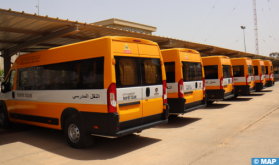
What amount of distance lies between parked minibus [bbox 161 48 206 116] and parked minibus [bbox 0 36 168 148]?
5.62ft

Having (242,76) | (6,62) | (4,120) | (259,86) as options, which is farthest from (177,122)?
(259,86)

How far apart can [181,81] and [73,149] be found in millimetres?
4108

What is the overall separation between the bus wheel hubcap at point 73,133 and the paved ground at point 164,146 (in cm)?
28

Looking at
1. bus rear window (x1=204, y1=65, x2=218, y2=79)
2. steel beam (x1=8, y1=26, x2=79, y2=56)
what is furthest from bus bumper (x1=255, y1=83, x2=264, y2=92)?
steel beam (x1=8, y1=26, x2=79, y2=56)

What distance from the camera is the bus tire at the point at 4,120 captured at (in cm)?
869

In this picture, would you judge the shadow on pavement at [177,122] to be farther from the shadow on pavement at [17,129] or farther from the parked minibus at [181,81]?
the shadow on pavement at [17,129]

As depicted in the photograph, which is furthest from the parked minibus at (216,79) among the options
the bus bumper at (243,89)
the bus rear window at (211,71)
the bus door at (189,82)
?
the bus door at (189,82)

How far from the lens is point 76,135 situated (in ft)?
20.0

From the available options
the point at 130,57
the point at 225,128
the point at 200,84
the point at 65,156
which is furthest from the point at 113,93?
the point at 200,84

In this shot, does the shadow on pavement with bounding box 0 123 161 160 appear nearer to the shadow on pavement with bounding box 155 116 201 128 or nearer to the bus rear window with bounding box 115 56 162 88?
the bus rear window with bounding box 115 56 162 88

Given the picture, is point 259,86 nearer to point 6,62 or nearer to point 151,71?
point 151,71

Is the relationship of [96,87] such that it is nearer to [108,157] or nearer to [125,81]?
[125,81]

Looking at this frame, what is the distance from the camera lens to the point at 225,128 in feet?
25.1

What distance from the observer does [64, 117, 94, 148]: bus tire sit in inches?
231
